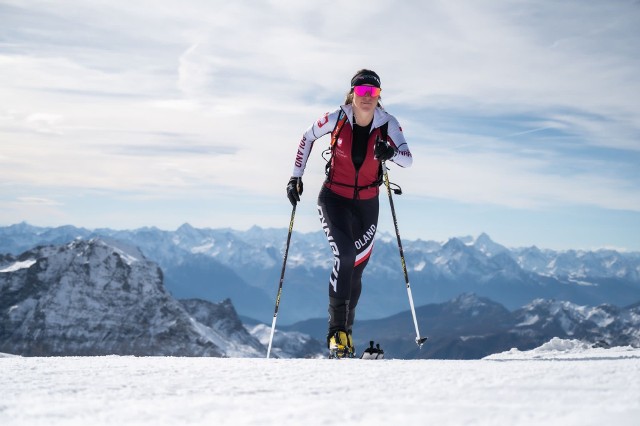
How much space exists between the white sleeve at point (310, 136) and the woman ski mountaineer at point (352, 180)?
0.04ft

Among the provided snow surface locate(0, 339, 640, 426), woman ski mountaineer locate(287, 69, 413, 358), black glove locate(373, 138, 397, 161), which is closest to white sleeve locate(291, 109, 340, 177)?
woman ski mountaineer locate(287, 69, 413, 358)

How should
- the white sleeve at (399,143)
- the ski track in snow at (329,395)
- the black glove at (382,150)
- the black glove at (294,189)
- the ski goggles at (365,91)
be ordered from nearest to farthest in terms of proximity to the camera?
the ski track in snow at (329,395) → the black glove at (382,150) → the ski goggles at (365,91) → the white sleeve at (399,143) → the black glove at (294,189)

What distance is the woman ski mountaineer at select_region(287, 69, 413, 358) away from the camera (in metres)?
7.33

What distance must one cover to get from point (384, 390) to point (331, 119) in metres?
4.83

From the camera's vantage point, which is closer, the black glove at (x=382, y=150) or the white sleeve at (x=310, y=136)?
the black glove at (x=382, y=150)

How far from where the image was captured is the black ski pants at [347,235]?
7324 mm

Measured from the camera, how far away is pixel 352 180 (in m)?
7.72

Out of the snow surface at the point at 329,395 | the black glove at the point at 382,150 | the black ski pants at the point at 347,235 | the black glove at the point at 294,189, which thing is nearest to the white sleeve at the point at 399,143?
the black glove at the point at 382,150

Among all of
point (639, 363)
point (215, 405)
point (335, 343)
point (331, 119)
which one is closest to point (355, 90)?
point (331, 119)

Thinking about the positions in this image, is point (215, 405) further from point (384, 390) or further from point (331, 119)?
point (331, 119)

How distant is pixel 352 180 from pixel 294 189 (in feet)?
3.15

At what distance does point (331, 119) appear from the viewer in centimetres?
777

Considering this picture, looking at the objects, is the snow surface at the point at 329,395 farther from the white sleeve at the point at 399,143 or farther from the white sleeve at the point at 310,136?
the white sleeve at the point at 310,136

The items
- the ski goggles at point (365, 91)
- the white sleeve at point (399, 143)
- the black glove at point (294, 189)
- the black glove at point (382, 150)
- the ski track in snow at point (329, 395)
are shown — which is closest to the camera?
the ski track in snow at point (329, 395)
